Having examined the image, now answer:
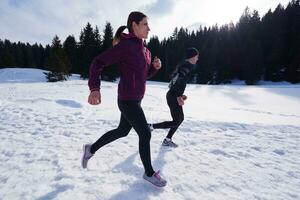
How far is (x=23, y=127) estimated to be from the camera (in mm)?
6664

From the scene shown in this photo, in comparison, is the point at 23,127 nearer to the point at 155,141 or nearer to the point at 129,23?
the point at 155,141

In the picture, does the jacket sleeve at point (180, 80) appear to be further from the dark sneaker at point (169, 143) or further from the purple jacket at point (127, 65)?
the purple jacket at point (127, 65)

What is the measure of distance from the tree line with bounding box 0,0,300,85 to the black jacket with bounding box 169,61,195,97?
129ft

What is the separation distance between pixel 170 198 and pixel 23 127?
4.80 metres

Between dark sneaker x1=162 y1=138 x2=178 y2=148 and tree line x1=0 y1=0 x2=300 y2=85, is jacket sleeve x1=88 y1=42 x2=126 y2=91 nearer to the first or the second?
dark sneaker x1=162 y1=138 x2=178 y2=148

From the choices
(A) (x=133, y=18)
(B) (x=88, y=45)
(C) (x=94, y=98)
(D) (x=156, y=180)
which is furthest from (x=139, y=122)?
(B) (x=88, y=45)

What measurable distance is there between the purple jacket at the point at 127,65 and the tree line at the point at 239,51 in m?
41.0

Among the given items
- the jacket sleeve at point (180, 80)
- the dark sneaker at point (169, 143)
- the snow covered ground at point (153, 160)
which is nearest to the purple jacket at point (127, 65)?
the snow covered ground at point (153, 160)

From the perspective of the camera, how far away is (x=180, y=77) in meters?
5.25

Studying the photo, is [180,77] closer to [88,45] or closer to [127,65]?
[127,65]

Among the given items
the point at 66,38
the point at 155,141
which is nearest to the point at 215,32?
the point at 66,38

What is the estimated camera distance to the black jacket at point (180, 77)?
17.1 feet

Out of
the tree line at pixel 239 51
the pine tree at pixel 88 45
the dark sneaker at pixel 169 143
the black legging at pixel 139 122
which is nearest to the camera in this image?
the black legging at pixel 139 122

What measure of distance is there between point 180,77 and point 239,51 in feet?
168
